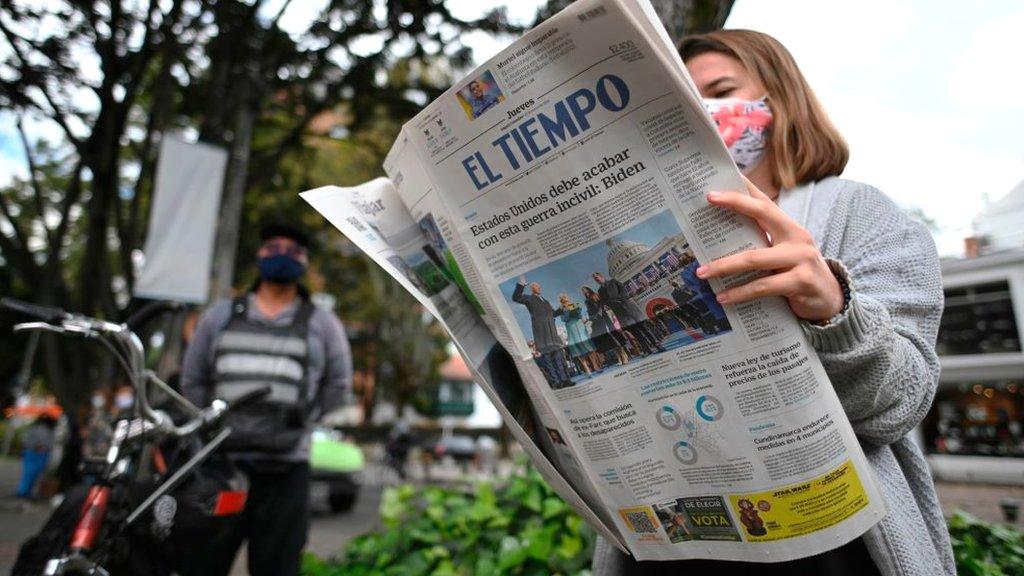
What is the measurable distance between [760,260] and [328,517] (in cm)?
972

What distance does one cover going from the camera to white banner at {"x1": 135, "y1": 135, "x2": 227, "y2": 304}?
5695 mm

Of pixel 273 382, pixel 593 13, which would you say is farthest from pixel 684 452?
pixel 273 382

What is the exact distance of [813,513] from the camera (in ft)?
2.70

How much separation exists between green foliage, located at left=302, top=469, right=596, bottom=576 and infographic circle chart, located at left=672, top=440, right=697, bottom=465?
4.83 ft

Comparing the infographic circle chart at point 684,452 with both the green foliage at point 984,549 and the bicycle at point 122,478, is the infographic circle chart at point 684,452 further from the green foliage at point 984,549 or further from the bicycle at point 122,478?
the bicycle at point 122,478

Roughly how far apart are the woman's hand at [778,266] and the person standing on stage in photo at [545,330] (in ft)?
0.77

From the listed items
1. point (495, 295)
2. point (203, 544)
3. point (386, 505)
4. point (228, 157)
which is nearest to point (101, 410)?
point (228, 157)

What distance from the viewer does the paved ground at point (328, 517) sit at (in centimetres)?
622

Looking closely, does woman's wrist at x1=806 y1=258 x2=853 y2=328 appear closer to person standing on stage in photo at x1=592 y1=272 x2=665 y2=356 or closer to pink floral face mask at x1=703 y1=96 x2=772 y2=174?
person standing on stage in photo at x1=592 y1=272 x2=665 y2=356

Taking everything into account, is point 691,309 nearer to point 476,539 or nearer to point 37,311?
point 37,311

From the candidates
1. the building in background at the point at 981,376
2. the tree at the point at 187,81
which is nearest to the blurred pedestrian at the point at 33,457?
the tree at the point at 187,81

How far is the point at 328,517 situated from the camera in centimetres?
941

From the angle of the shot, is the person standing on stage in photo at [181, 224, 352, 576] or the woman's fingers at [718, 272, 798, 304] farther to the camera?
the person standing on stage in photo at [181, 224, 352, 576]

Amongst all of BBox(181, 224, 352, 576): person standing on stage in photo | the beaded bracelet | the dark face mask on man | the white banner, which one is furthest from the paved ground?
the beaded bracelet
